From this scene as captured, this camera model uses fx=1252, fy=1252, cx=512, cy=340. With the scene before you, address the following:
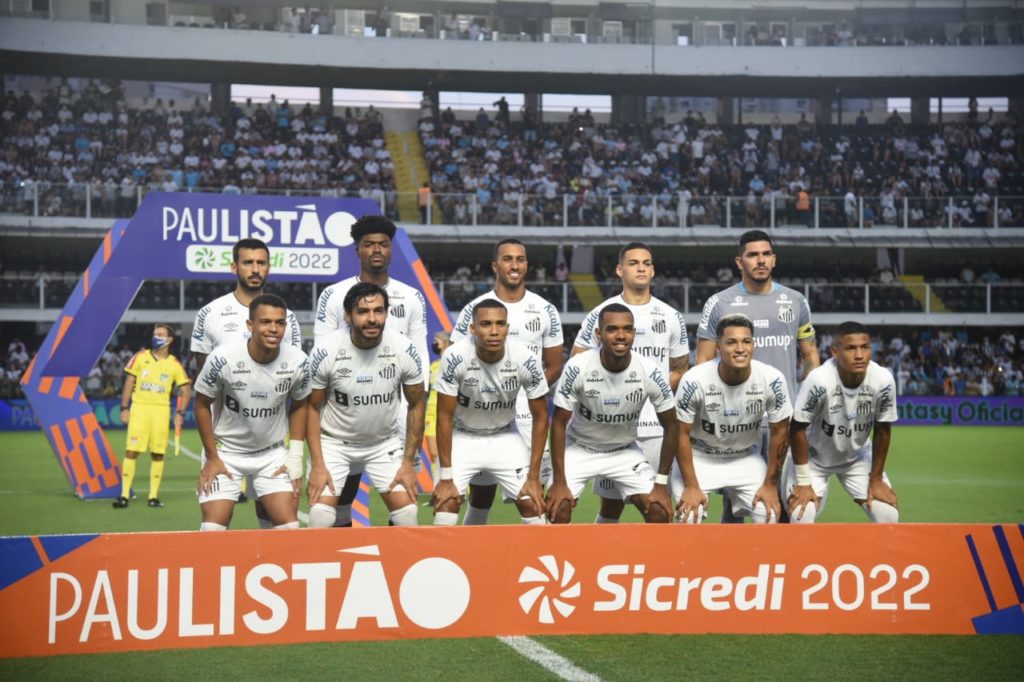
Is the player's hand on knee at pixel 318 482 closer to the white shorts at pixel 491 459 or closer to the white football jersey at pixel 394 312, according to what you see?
the white shorts at pixel 491 459

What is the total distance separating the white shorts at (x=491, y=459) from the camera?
8.51 metres

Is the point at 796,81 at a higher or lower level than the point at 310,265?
higher

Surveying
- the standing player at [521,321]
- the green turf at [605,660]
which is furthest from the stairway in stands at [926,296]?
the green turf at [605,660]

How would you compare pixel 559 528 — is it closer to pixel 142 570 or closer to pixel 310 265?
pixel 142 570

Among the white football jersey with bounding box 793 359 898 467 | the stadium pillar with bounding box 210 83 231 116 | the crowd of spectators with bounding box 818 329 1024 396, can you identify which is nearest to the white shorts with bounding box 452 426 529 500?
the white football jersey with bounding box 793 359 898 467

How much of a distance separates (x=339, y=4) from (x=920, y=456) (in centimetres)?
2690

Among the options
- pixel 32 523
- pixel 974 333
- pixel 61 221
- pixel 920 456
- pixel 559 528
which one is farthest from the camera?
pixel 974 333

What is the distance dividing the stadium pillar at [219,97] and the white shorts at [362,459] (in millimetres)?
35133

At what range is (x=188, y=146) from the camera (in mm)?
38062

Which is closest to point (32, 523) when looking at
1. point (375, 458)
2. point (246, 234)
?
point (246, 234)

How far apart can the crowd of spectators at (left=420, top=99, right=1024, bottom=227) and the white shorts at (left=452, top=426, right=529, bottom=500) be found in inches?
1034

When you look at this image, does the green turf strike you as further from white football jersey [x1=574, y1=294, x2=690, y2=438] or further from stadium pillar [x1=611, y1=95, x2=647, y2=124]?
stadium pillar [x1=611, y1=95, x2=647, y2=124]

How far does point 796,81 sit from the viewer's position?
42688 mm

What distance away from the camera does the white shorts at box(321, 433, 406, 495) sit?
8367mm
